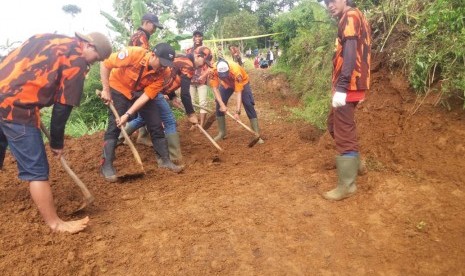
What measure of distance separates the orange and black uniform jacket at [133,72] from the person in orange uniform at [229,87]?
60.0 inches

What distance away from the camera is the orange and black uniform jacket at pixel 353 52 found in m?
3.16

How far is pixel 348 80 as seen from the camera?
3.20 metres

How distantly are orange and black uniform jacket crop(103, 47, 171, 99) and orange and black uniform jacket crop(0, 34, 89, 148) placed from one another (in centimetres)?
121

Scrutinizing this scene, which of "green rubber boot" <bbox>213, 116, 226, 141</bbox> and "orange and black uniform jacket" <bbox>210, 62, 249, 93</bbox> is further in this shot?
"green rubber boot" <bbox>213, 116, 226, 141</bbox>

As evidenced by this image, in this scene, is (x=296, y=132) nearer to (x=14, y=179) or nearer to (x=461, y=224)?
(x=461, y=224)

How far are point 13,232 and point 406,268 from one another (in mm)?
2873

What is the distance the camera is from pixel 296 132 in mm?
6324

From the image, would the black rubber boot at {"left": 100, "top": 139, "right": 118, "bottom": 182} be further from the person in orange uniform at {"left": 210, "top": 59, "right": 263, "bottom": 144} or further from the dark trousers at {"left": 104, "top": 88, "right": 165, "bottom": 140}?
the person in orange uniform at {"left": 210, "top": 59, "right": 263, "bottom": 144}

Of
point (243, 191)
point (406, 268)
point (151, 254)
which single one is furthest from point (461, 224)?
point (151, 254)

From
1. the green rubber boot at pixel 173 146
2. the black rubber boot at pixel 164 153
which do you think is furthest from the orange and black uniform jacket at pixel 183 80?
the black rubber boot at pixel 164 153

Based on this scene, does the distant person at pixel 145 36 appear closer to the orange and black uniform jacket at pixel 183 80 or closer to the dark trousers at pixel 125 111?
the orange and black uniform jacket at pixel 183 80

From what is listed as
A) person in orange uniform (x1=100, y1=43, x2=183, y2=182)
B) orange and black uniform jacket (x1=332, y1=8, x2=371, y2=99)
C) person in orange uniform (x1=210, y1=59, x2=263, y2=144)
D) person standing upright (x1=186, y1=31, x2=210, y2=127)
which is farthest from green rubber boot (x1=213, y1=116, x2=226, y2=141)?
orange and black uniform jacket (x1=332, y1=8, x2=371, y2=99)

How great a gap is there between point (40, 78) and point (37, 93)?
11cm

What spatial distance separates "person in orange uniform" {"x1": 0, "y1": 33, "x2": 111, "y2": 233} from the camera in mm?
2621
